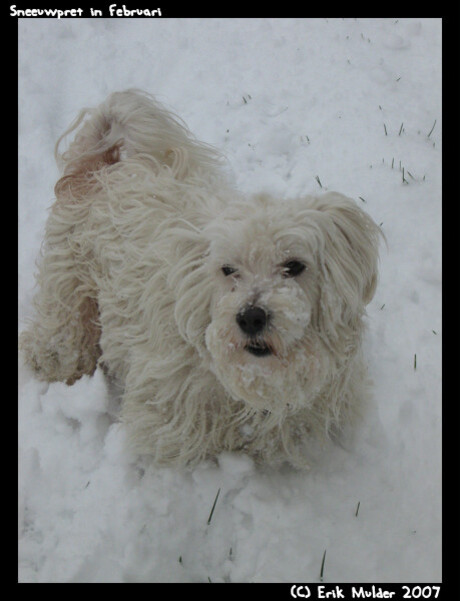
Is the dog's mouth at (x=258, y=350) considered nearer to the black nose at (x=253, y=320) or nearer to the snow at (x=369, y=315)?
the black nose at (x=253, y=320)

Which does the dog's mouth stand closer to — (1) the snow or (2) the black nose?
(2) the black nose

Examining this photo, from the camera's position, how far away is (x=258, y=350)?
6.68 feet

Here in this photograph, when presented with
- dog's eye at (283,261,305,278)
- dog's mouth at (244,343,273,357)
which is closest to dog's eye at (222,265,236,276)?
dog's eye at (283,261,305,278)

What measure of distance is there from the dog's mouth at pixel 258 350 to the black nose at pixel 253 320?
60 millimetres

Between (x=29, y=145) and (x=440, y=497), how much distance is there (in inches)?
160

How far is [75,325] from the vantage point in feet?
10.2

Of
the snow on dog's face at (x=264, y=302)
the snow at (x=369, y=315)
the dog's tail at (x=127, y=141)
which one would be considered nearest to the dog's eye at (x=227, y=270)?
the snow on dog's face at (x=264, y=302)

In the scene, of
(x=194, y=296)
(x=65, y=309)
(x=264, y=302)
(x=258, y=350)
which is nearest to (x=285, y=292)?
(x=264, y=302)

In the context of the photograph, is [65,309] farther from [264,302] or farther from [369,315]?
[369,315]

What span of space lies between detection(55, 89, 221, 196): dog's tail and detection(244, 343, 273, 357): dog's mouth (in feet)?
4.52

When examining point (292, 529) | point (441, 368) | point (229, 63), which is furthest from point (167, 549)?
point (229, 63)

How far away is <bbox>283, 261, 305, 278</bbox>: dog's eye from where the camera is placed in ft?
6.97
